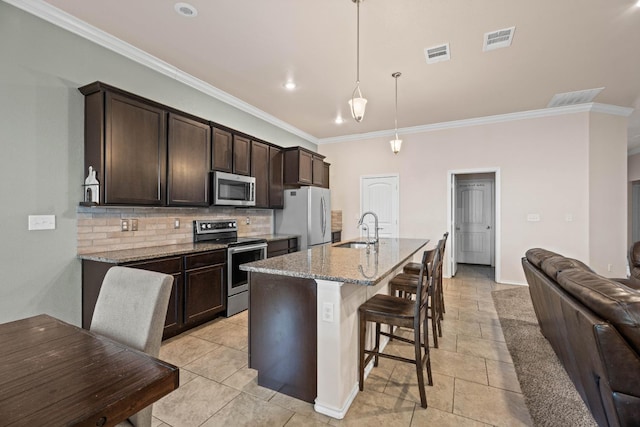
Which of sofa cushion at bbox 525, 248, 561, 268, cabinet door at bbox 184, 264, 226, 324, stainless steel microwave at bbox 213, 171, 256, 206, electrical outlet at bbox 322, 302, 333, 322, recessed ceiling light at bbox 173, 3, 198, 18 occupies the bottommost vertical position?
cabinet door at bbox 184, 264, 226, 324

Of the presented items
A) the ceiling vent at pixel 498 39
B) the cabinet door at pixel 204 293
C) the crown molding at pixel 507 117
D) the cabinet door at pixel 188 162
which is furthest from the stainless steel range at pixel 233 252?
the crown molding at pixel 507 117

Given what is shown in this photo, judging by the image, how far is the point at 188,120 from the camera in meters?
3.38

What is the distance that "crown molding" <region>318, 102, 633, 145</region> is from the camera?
15.3ft

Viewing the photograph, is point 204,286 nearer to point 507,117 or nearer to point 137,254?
point 137,254

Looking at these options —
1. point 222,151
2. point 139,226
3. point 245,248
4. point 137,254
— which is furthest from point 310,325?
point 222,151

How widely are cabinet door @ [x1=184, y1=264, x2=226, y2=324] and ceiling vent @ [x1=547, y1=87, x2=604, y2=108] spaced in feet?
17.1

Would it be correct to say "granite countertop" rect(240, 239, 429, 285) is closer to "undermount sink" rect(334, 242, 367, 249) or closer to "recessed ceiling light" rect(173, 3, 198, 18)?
"undermount sink" rect(334, 242, 367, 249)

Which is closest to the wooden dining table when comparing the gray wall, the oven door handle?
the gray wall

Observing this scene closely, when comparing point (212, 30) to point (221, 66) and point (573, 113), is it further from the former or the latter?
point (573, 113)

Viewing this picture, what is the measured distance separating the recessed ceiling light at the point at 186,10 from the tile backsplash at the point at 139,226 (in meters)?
1.89

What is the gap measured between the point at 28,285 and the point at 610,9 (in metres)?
5.26

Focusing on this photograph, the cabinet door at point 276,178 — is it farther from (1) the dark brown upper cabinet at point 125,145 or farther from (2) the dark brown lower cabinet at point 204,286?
(1) the dark brown upper cabinet at point 125,145

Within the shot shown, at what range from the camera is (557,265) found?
2.18 metres

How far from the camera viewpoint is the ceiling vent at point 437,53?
3.10 m
